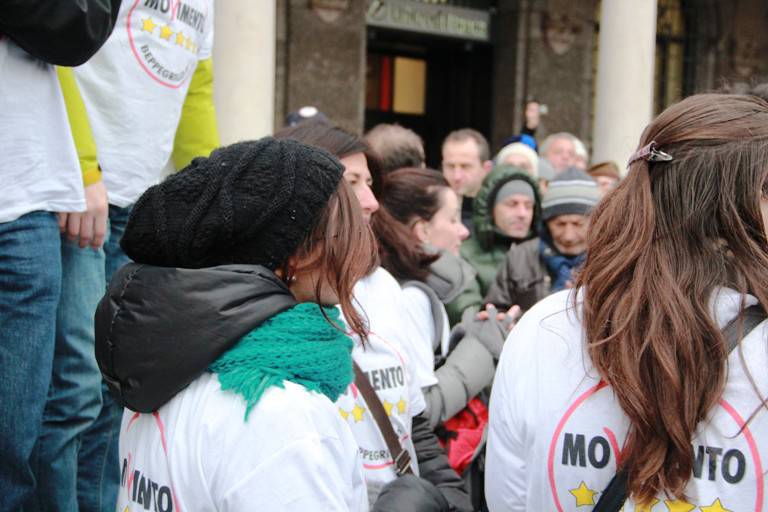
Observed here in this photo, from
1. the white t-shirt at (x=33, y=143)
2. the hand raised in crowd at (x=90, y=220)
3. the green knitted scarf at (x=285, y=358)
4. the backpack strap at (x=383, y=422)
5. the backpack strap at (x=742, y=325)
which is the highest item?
the white t-shirt at (x=33, y=143)

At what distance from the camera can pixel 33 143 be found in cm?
210

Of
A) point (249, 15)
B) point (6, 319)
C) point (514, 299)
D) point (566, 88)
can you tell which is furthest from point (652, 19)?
point (6, 319)

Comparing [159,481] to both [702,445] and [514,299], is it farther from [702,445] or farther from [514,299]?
[514,299]

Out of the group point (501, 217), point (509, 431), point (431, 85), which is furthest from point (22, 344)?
point (431, 85)

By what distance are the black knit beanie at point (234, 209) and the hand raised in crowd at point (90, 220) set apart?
0.72 meters

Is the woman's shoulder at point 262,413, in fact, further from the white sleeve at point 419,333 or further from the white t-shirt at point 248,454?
the white sleeve at point 419,333

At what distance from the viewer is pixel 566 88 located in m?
12.4

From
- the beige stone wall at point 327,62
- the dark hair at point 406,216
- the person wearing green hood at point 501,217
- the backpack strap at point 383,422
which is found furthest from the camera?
the beige stone wall at point 327,62

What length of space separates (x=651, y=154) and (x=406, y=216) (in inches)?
84.3

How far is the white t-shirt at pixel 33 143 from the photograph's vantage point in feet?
6.72

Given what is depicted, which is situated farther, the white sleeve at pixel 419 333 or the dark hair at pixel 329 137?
the dark hair at pixel 329 137

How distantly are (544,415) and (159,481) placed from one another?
64 centimetres

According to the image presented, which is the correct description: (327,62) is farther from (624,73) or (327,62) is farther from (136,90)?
(136,90)

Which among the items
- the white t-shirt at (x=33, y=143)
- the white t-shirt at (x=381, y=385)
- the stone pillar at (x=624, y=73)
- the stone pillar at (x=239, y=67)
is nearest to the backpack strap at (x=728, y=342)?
the white t-shirt at (x=381, y=385)
